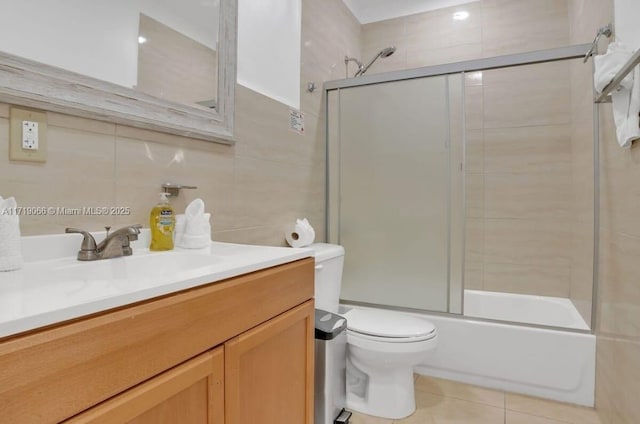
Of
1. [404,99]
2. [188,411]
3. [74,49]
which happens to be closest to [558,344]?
[404,99]

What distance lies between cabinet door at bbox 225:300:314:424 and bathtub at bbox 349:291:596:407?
0.81 meters

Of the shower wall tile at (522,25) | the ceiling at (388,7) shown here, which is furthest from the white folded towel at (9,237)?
the shower wall tile at (522,25)

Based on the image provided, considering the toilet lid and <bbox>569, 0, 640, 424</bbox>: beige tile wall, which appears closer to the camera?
<bbox>569, 0, 640, 424</bbox>: beige tile wall

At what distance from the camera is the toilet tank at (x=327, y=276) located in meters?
1.72

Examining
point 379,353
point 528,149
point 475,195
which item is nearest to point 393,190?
point 475,195

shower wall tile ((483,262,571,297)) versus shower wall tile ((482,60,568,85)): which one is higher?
shower wall tile ((482,60,568,85))

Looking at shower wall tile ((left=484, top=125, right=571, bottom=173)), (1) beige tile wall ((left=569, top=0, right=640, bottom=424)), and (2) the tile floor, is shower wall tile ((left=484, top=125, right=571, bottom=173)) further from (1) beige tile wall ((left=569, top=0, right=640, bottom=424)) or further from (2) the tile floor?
(2) the tile floor

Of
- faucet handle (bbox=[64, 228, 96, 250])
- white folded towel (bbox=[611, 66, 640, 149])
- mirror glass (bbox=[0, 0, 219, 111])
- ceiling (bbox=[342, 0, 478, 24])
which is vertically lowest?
faucet handle (bbox=[64, 228, 96, 250])

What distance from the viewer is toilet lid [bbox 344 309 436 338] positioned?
160cm

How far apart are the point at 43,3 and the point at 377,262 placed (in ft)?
6.20

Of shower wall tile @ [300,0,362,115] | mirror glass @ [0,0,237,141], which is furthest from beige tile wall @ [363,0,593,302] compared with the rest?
mirror glass @ [0,0,237,141]

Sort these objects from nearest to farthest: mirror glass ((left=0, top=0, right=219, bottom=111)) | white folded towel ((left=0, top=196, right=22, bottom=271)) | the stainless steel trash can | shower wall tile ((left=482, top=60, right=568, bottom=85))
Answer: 1. white folded towel ((left=0, top=196, right=22, bottom=271))
2. mirror glass ((left=0, top=0, right=219, bottom=111))
3. the stainless steel trash can
4. shower wall tile ((left=482, top=60, right=568, bottom=85))

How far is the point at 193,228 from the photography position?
3.98ft

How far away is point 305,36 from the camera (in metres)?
2.12
